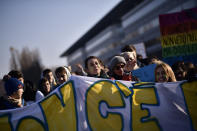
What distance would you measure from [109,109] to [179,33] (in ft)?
12.8

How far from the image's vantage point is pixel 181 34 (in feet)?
21.0

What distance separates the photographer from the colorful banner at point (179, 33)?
608 cm

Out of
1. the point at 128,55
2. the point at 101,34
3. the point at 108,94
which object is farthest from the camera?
the point at 101,34

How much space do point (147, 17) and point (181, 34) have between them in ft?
76.0

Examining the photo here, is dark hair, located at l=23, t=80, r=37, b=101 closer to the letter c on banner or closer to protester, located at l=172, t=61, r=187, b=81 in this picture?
the letter c on banner

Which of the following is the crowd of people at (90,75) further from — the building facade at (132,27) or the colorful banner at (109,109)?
the building facade at (132,27)

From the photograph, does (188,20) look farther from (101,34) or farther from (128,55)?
(101,34)

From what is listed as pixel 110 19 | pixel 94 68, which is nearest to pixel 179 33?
pixel 94 68

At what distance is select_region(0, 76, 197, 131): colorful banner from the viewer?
10.6ft

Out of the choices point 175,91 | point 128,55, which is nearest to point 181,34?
point 128,55

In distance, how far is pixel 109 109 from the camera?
133 inches

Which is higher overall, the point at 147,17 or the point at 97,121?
the point at 147,17

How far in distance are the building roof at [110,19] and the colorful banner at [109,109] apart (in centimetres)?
2694

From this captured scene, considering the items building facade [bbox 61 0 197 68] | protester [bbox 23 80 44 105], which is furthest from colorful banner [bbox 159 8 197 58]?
building facade [bbox 61 0 197 68]
